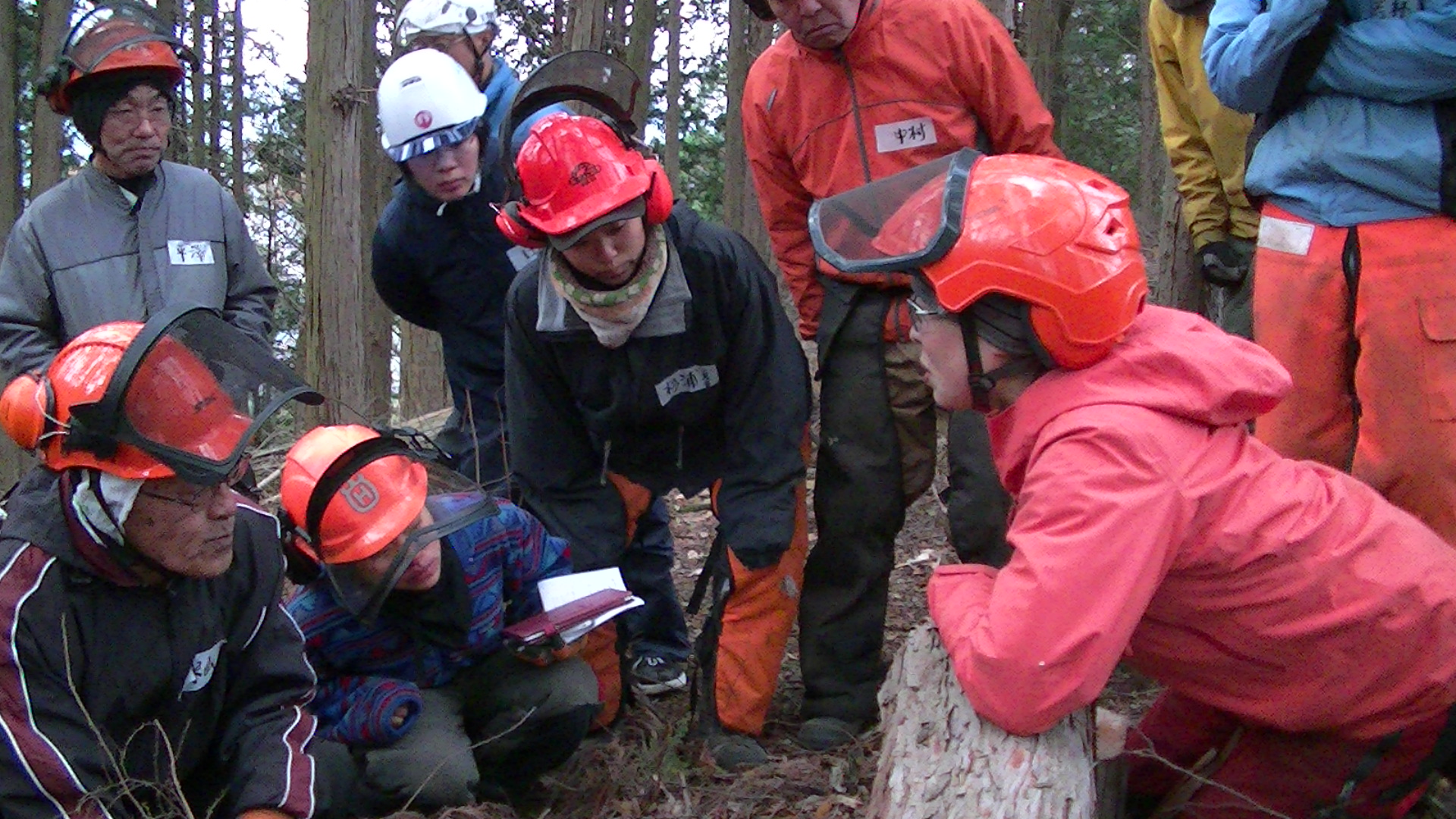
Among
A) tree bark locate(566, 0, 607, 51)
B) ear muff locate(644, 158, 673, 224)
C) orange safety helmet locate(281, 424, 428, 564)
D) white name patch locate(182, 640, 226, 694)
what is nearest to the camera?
white name patch locate(182, 640, 226, 694)

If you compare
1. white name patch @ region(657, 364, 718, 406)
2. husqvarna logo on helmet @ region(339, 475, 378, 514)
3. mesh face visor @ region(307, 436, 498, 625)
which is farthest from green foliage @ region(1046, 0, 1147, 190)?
husqvarna logo on helmet @ region(339, 475, 378, 514)

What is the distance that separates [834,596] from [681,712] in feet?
2.38

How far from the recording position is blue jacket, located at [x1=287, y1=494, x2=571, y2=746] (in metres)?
3.44

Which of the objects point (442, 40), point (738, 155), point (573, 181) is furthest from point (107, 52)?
point (738, 155)

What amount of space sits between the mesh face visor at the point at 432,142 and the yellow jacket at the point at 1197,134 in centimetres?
232

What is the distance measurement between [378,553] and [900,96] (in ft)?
6.48

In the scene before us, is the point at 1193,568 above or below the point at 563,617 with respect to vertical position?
above

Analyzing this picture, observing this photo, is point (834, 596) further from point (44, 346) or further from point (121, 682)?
point (44, 346)

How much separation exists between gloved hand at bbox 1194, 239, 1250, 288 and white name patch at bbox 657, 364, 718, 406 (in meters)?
1.68

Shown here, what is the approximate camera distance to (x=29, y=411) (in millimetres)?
2596

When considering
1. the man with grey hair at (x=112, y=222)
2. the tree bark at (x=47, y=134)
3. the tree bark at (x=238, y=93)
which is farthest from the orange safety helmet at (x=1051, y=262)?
the tree bark at (x=238, y=93)

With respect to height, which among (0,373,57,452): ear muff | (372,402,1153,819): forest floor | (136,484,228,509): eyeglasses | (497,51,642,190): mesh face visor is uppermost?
(497,51,642,190): mesh face visor

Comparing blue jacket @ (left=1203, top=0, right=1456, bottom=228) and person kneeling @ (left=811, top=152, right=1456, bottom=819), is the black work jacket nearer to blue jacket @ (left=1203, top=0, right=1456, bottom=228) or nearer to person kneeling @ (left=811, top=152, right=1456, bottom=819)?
person kneeling @ (left=811, top=152, right=1456, bottom=819)

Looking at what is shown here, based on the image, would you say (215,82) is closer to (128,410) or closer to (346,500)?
(346,500)
